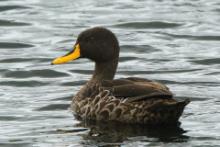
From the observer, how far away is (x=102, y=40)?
13.7 m

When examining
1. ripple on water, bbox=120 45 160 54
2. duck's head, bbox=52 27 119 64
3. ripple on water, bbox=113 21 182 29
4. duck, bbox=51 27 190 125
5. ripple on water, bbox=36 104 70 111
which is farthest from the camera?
ripple on water, bbox=113 21 182 29

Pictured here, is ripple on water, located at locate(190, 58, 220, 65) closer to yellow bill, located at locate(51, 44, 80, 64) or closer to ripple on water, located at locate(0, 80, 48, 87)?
ripple on water, located at locate(0, 80, 48, 87)

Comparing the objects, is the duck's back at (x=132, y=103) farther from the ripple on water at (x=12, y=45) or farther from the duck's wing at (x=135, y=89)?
the ripple on water at (x=12, y=45)

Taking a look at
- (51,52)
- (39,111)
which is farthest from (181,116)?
(51,52)

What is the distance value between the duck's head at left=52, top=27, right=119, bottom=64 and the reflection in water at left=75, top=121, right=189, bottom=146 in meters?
1.08

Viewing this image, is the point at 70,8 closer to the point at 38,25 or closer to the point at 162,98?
the point at 38,25

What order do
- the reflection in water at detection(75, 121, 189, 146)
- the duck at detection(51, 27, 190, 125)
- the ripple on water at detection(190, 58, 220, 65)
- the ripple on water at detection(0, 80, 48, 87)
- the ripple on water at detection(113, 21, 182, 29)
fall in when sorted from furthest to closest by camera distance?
the ripple on water at detection(113, 21, 182, 29)
the ripple on water at detection(190, 58, 220, 65)
the ripple on water at detection(0, 80, 48, 87)
the duck at detection(51, 27, 190, 125)
the reflection in water at detection(75, 121, 189, 146)

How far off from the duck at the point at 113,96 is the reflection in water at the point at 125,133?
0.07 meters

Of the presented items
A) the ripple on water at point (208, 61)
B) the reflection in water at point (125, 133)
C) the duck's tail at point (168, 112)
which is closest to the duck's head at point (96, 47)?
the reflection in water at point (125, 133)

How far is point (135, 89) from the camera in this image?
12539mm

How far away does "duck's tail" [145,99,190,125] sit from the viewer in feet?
40.6

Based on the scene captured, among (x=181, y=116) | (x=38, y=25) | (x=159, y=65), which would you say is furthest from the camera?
(x=38, y=25)

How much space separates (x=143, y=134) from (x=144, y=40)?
7.42 metres

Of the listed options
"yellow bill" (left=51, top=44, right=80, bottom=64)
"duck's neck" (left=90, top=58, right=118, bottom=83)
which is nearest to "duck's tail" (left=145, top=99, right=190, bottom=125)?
"duck's neck" (left=90, top=58, right=118, bottom=83)
